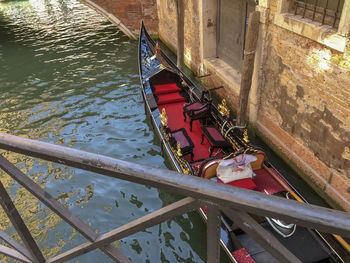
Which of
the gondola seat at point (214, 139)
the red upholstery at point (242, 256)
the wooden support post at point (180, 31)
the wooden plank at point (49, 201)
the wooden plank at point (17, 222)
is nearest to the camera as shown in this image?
the wooden plank at point (49, 201)

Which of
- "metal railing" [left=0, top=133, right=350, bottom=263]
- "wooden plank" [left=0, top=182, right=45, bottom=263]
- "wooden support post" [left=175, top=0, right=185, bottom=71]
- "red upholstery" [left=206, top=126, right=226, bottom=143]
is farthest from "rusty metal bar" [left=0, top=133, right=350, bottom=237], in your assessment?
"wooden support post" [left=175, top=0, right=185, bottom=71]

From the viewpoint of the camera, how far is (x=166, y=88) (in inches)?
251

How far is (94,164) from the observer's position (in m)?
0.87

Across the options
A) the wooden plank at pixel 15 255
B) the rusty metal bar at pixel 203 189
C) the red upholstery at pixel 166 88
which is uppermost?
the rusty metal bar at pixel 203 189

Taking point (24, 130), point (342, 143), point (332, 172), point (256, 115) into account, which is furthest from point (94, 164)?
point (24, 130)

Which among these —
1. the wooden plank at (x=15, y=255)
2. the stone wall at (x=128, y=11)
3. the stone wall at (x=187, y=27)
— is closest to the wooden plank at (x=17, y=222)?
the wooden plank at (x=15, y=255)

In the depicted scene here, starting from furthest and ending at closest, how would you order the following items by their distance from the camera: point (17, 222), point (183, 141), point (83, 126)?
point (83, 126) → point (183, 141) → point (17, 222)

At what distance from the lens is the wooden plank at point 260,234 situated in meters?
0.73

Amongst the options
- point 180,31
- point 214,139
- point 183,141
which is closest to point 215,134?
point 214,139

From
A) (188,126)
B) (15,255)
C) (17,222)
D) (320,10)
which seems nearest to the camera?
(17,222)

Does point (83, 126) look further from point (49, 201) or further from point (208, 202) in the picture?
point (208, 202)

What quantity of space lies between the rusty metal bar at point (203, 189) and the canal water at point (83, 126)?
126 inches

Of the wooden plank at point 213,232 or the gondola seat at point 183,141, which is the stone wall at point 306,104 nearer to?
the gondola seat at point 183,141

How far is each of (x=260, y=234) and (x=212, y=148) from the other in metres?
3.71
